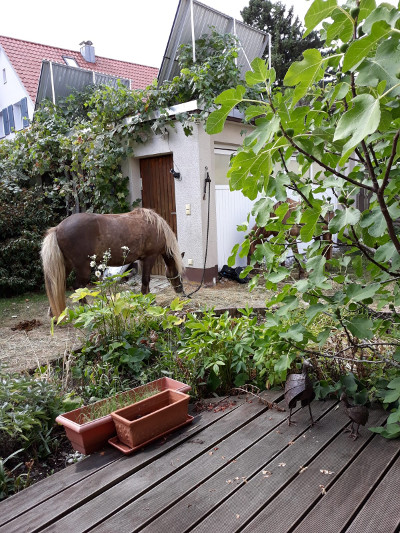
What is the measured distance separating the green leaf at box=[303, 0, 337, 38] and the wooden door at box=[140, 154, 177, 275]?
634cm

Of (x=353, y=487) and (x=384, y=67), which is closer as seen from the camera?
(x=384, y=67)

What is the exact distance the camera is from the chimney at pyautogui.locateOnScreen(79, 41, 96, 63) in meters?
14.0

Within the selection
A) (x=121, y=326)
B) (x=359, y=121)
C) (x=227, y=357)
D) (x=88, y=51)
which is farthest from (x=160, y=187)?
(x=88, y=51)

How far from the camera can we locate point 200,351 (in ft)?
8.57

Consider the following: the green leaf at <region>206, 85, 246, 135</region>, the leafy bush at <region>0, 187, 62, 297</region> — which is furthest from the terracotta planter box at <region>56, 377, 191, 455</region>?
the leafy bush at <region>0, 187, 62, 297</region>

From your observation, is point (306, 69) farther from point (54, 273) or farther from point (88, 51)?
point (88, 51)

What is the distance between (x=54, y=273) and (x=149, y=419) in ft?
9.80

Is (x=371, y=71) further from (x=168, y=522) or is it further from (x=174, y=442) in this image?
(x=174, y=442)

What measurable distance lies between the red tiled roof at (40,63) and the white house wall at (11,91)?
23 centimetres

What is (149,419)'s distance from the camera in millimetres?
2008

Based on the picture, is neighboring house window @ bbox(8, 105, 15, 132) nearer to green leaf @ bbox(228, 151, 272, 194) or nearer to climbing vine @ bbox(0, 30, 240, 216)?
climbing vine @ bbox(0, 30, 240, 216)

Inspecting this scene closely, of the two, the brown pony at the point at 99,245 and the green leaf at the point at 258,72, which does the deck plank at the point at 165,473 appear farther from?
the brown pony at the point at 99,245

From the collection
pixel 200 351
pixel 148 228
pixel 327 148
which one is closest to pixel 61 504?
pixel 200 351

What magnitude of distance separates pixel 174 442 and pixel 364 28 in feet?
6.02
